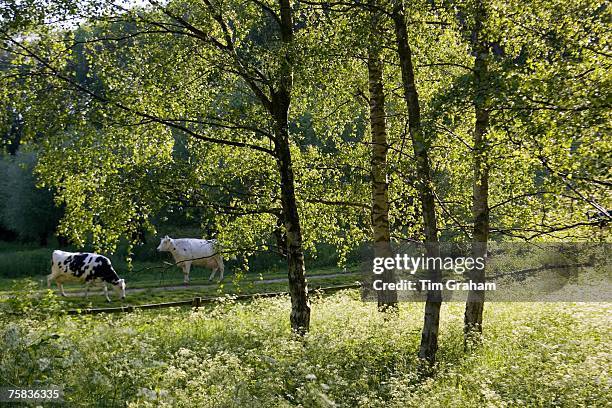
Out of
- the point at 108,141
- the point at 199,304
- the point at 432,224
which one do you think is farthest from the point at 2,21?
the point at 199,304

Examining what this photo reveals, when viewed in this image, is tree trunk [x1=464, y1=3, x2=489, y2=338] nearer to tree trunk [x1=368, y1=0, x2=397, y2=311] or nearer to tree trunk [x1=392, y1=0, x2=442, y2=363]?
tree trunk [x1=392, y1=0, x2=442, y2=363]

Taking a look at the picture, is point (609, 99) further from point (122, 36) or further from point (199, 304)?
point (199, 304)

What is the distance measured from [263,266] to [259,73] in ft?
92.5

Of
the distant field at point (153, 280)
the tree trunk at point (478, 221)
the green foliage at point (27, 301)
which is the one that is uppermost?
the tree trunk at point (478, 221)

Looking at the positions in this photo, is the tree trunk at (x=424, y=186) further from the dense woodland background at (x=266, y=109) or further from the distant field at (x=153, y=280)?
the distant field at (x=153, y=280)

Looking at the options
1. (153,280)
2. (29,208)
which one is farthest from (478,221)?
(29,208)

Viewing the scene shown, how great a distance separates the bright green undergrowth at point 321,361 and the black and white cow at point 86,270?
1096 centimetres

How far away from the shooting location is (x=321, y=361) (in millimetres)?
10195

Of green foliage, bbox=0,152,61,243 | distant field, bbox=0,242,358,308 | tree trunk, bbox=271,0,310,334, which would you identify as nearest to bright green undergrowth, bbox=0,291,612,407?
tree trunk, bbox=271,0,310,334

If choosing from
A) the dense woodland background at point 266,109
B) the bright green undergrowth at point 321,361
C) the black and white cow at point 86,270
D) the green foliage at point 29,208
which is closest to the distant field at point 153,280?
the black and white cow at point 86,270

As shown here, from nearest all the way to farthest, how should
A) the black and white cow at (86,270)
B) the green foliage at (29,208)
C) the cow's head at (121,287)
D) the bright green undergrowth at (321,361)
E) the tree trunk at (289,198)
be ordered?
the bright green undergrowth at (321,361), the tree trunk at (289,198), the cow's head at (121,287), the black and white cow at (86,270), the green foliage at (29,208)

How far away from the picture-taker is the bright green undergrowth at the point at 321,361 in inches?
304

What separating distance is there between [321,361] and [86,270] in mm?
18850

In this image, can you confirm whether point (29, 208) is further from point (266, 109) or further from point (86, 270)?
point (266, 109)
